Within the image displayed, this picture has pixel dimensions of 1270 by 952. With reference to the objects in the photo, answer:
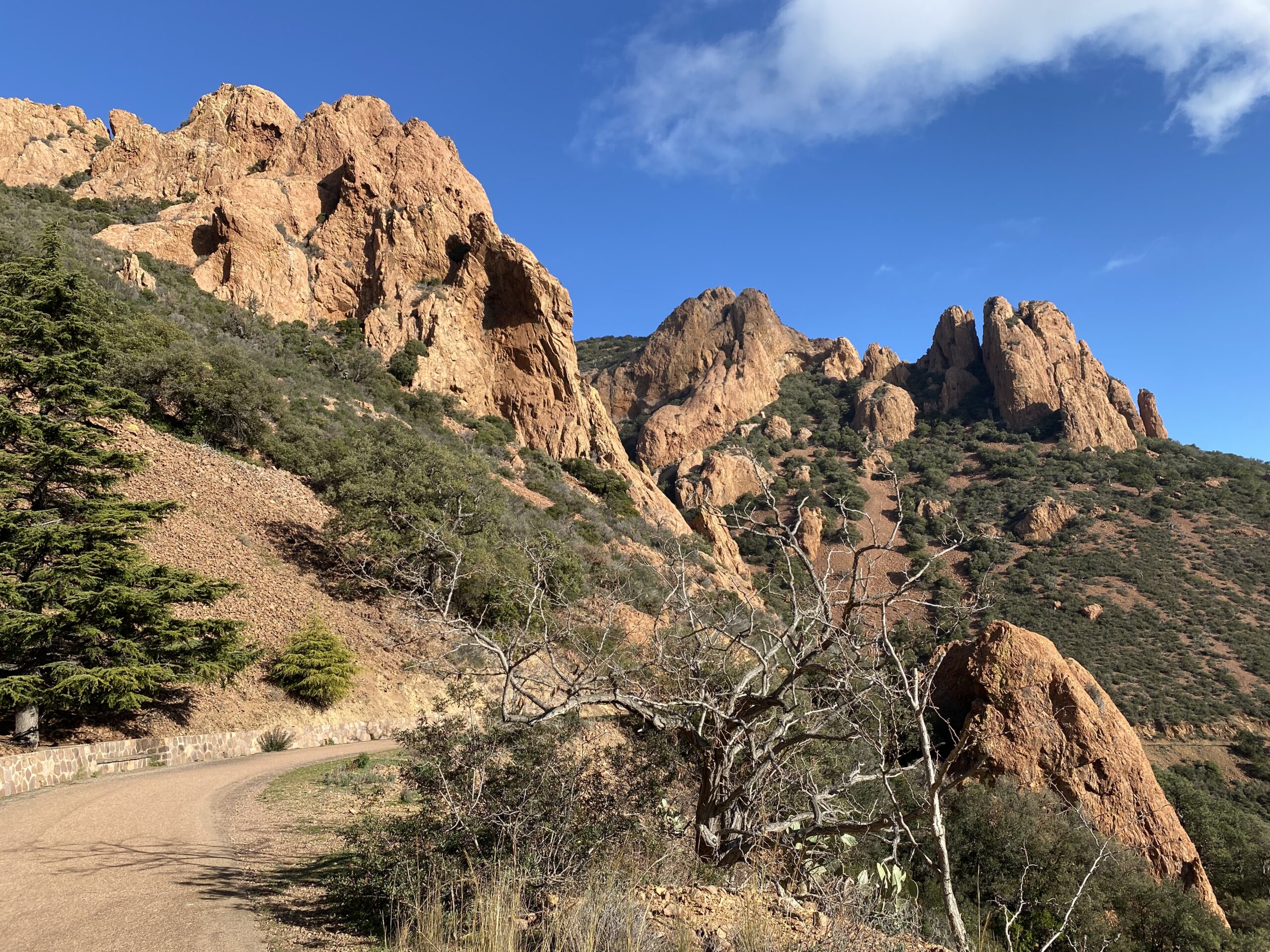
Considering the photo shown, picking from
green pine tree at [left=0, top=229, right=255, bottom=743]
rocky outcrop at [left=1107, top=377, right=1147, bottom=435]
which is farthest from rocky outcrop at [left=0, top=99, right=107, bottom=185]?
rocky outcrop at [left=1107, top=377, right=1147, bottom=435]

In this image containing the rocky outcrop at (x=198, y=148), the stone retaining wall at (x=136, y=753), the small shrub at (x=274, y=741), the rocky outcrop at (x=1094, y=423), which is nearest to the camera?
the stone retaining wall at (x=136, y=753)

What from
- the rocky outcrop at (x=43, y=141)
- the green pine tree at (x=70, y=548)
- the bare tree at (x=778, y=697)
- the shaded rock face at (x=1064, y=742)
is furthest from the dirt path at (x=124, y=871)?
the rocky outcrop at (x=43, y=141)

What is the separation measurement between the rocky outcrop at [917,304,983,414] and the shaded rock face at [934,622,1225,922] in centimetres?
6519

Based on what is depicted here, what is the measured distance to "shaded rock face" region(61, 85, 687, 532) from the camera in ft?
128

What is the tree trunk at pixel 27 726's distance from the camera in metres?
10.3

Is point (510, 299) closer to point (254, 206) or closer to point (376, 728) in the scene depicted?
point (254, 206)

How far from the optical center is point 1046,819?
11461mm

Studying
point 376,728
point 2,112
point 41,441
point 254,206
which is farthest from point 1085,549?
point 2,112

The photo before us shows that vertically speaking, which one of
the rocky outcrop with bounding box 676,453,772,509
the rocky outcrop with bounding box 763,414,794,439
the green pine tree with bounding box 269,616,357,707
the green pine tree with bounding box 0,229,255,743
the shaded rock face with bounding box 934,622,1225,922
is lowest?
the shaded rock face with bounding box 934,622,1225,922

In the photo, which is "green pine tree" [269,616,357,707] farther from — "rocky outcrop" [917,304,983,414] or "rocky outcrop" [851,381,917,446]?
"rocky outcrop" [917,304,983,414]

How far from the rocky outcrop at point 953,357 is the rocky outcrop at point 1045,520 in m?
24.7

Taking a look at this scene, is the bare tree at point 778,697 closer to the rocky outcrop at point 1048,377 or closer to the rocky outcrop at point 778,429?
the rocky outcrop at point 778,429

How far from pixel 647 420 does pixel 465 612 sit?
165 feet

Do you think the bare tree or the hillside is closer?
the bare tree
